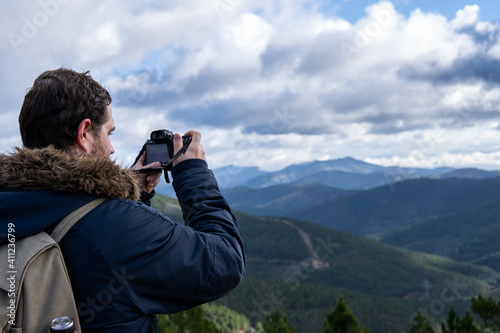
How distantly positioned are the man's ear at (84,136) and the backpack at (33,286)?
21.3 inches

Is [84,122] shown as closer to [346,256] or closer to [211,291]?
[211,291]

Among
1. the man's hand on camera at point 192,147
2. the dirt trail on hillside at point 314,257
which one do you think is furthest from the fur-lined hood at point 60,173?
the dirt trail on hillside at point 314,257

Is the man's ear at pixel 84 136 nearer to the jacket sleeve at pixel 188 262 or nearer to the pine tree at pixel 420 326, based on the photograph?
the jacket sleeve at pixel 188 262

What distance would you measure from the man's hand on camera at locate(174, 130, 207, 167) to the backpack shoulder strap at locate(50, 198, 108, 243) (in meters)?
0.66

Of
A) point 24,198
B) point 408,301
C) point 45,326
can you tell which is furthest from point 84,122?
point 408,301

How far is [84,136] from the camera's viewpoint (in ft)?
7.10

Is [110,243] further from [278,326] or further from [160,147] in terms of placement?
[278,326]

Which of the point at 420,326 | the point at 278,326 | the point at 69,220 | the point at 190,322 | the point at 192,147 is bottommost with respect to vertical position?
the point at 420,326

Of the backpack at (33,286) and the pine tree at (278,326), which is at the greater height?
the backpack at (33,286)

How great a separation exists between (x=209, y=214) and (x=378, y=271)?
180839mm

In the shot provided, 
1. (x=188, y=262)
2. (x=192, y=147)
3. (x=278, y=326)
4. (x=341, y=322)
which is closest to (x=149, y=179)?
(x=192, y=147)

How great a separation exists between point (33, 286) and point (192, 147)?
44.8 inches

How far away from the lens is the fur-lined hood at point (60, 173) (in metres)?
1.85

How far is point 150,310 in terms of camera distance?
193 cm
